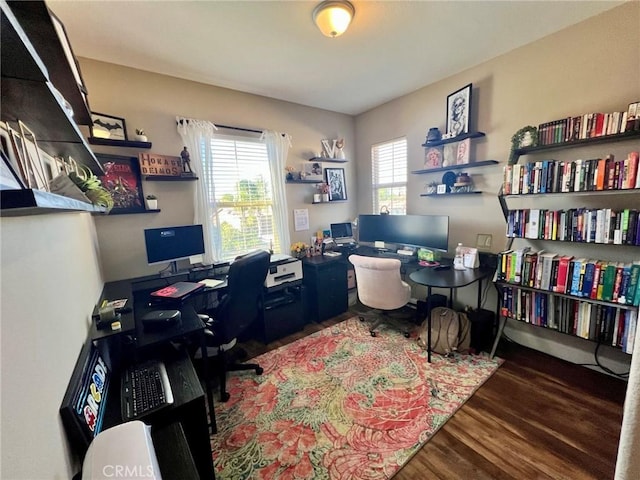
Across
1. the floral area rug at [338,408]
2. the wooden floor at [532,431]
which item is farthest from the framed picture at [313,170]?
the wooden floor at [532,431]

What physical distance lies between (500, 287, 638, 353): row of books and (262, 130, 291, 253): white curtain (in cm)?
235

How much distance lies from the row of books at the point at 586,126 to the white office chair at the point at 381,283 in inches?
60.5

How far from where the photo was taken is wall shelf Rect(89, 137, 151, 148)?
2.16 meters

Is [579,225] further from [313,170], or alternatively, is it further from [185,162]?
[185,162]

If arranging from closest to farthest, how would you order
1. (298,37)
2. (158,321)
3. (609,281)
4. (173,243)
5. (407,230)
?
1. (158,321)
2. (609,281)
3. (298,37)
4. (173,243)
5. (407,230)

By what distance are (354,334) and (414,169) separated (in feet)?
6.84

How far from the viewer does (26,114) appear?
2.87 feet

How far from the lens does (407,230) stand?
10.3 feet

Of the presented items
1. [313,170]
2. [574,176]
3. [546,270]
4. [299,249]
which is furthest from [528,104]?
[299,249]

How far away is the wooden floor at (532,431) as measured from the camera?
141 cm

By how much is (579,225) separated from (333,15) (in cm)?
224

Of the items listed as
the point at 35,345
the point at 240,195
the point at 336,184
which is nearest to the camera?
the point at 35,345

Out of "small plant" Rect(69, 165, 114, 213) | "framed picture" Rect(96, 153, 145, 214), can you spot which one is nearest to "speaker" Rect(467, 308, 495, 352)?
"small plant" Rect(69, 165, 114, 213)

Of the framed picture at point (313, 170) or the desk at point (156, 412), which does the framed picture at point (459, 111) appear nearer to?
the framed picture at point (313, 170)
